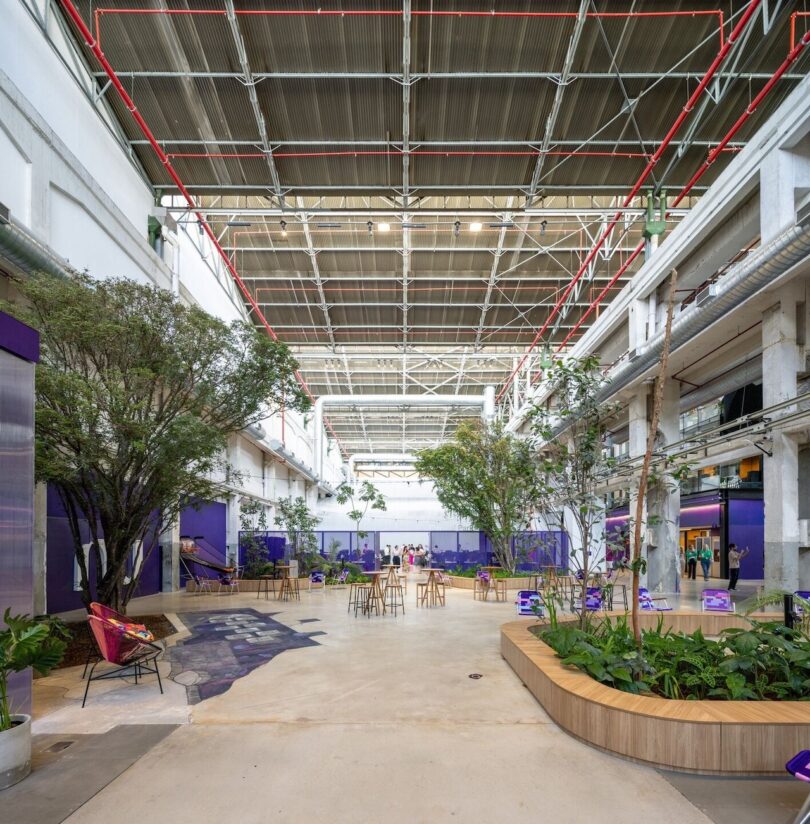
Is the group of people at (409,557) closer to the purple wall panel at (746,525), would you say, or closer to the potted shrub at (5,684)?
the purple wall panel at (746,525)

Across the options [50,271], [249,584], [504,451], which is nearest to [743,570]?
[504,451]

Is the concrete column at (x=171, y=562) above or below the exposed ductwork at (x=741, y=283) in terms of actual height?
below

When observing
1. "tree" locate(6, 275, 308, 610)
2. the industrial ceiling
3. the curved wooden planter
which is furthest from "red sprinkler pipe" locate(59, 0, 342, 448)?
the curved wooden planter

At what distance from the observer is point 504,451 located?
1800 centimetres

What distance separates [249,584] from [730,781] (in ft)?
49.8

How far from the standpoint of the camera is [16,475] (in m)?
4.76

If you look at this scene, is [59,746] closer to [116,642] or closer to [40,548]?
[116,642]

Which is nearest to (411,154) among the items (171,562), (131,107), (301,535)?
(131,107)

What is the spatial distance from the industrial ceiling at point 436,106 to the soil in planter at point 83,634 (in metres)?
8.40

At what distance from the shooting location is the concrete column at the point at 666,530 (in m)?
15.0

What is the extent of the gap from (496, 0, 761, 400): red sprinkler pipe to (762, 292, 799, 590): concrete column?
11.0 feet

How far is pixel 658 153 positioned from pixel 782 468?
5705 millimetres

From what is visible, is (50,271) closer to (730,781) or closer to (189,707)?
(189,707)

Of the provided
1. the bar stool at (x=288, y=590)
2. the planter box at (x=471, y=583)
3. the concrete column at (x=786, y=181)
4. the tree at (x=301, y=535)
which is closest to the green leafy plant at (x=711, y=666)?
the concrete column at (x=786, y=181)
